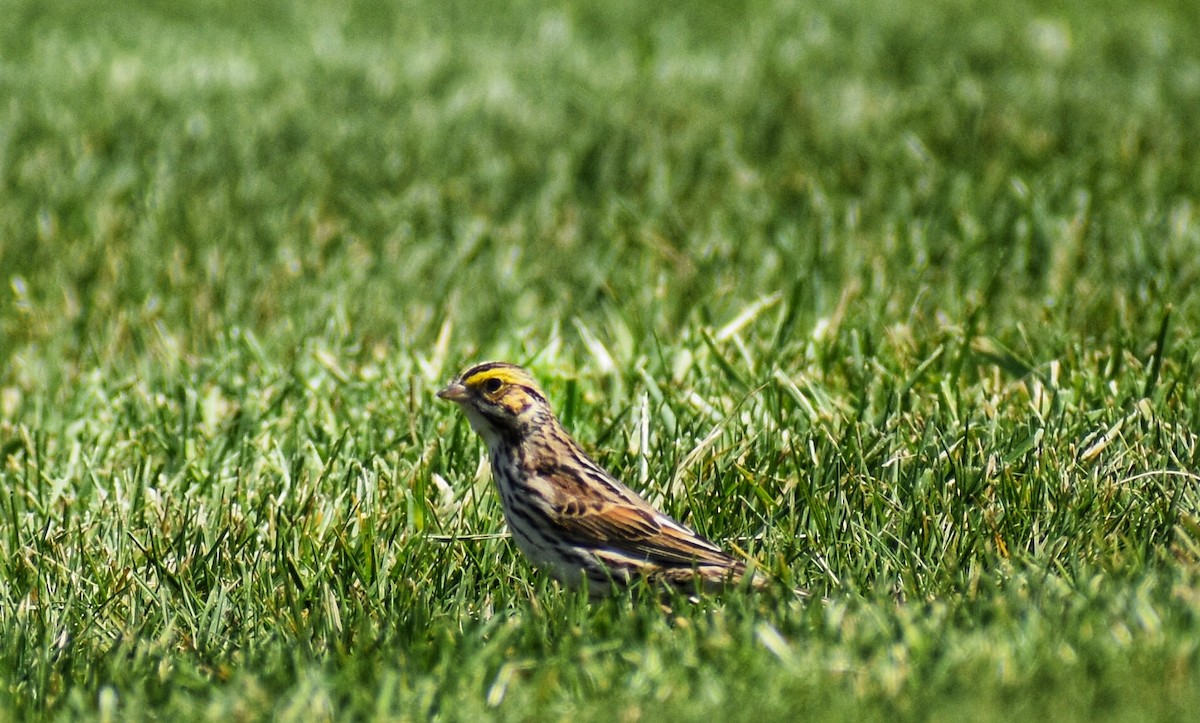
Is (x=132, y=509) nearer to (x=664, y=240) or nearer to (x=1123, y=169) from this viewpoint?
(x=664, y=240)

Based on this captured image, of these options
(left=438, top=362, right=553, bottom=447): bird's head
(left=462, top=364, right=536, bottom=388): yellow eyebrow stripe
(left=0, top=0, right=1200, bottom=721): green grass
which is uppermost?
(left=462, top=364, right=536, bottom=388): yellow eyebrow stripe

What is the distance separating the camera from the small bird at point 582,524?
4340 mm

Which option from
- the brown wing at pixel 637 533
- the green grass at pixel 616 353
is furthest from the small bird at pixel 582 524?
the green grass at pixel 616 353

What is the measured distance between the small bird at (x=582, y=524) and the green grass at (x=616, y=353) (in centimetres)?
14

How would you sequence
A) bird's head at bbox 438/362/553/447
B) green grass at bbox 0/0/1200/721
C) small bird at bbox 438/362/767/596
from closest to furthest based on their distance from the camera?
green grass at bbox 0/0/1200/721, small bird at bbox 438/362/767/596, bird's head at bbox 438/362/553/447

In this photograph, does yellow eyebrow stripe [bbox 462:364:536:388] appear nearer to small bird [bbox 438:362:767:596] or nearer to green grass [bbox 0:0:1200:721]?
small bird [bbox 438:362:767:596]

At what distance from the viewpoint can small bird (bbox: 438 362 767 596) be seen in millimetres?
4340

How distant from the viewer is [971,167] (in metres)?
8.44

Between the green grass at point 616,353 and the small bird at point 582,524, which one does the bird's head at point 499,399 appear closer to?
the small bird at point 582,524

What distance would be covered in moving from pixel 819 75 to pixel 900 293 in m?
3.58

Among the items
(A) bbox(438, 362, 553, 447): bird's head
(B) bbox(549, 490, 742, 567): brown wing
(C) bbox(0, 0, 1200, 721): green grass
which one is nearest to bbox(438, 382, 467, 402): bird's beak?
(A) bbox(438, 362, 553, 447): bird's head

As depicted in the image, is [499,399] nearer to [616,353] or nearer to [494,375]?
[494,375]

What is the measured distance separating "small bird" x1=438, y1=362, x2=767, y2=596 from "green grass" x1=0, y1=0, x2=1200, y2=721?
0.14 meters

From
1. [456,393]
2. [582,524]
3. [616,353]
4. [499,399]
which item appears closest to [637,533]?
[582,524]
